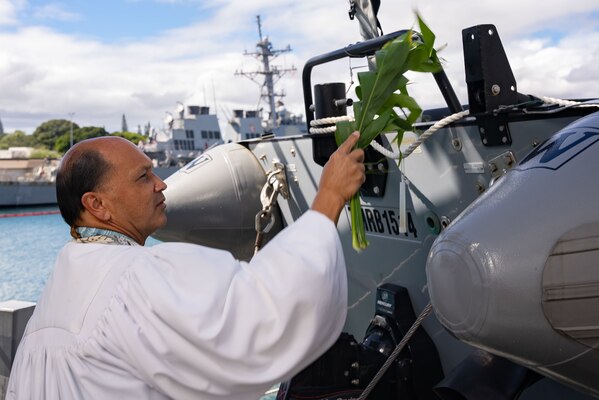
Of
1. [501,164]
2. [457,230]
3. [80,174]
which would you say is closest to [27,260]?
[501,164]

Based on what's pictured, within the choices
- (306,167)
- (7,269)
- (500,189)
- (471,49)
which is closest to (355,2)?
(306,167)

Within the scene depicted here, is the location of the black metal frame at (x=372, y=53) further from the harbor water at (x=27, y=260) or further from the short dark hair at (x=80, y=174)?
the harbor water at (x=27, y=260)

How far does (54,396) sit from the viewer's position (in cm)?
175

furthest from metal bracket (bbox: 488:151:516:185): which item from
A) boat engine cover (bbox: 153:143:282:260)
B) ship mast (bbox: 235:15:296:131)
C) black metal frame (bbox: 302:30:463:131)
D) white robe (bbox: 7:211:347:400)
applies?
ship mast (bbox: 235:15:296:131)

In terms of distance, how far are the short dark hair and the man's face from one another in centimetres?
2

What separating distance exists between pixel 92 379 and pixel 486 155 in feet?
6.63

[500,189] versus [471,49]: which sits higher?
[471,49]

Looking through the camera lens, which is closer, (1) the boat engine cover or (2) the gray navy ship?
(2) the gray navy ship

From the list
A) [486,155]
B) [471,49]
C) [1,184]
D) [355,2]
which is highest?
[355,2]

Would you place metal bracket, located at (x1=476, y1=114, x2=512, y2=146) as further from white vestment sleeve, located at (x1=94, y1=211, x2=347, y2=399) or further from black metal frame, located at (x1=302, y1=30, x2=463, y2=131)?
white vestment sleeve, located at (x1=94, y1=211, x2=347, y2=399)

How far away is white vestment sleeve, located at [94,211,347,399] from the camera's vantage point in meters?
1.59

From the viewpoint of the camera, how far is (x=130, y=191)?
194 cm

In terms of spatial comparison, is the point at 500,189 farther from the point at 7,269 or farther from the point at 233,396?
the point at 7,269

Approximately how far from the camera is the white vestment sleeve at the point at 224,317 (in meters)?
1.59
